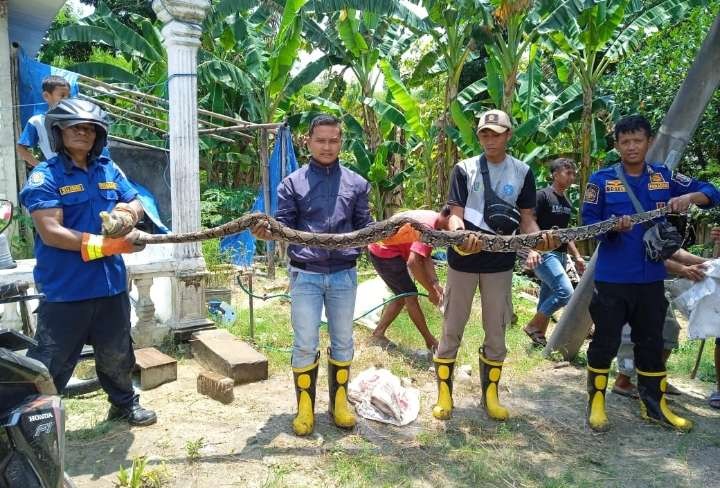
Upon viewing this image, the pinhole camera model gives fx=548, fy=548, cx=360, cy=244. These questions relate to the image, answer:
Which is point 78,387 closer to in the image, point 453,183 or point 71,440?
point 71,440

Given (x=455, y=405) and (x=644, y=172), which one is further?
(x=455, y=405)

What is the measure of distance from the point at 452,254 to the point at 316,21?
917cm

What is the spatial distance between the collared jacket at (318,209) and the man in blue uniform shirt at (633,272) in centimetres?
172

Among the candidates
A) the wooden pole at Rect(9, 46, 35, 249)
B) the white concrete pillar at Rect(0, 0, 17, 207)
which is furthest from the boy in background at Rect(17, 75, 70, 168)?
the wooden pole at Rect(9, 46, 35, 249)

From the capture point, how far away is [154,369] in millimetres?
4441

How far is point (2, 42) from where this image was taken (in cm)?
678

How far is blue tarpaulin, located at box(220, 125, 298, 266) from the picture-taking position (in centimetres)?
865

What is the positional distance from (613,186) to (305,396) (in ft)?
8.46

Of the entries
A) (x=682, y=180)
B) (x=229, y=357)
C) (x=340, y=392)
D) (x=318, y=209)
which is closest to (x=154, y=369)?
(x=229, y=357)

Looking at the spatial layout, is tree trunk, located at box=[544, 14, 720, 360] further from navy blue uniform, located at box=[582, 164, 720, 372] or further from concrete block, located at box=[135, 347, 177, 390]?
concrete block, located at box=[135, 347, 177, 390]

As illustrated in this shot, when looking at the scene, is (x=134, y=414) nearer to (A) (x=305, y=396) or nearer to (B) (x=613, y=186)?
(A) (x=305, y=396)

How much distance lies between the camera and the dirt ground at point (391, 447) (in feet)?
10.5

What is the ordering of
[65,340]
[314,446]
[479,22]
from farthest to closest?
[479,22], [314,446], [65,340]

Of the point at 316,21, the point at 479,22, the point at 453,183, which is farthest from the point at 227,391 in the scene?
the point at 316,21
